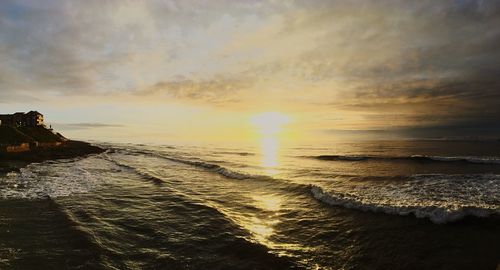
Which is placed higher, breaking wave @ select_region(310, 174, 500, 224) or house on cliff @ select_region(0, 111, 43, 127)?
house on cliff @ select_region(0, 111, 43, 127)

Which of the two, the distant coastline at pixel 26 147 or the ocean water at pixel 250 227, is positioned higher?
the distant coastline at pixel 26 147

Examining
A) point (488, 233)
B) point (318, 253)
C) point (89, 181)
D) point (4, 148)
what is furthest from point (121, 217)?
point (4, 148)

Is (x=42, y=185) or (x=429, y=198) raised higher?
(x=429, y=198)

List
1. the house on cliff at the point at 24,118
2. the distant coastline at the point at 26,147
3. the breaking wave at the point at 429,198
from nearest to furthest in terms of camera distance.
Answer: the breaking wave at the point at 429,198 → the distant coastline at the point at 26,147 → the house on cliff at the point at 24,118

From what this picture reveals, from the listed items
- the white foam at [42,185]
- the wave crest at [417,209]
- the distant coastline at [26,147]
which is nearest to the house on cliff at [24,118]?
the distant coastline at [26,147]

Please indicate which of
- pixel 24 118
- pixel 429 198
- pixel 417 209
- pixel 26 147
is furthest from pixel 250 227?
pixel 24 118

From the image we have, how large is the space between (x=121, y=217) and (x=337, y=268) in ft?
33.8

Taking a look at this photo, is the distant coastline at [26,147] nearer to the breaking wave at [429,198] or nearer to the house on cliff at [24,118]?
the house on cliff at [24,118]

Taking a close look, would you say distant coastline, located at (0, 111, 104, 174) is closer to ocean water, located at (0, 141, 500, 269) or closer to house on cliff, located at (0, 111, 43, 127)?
house on cliff, located at (0, 111, 43, 127)

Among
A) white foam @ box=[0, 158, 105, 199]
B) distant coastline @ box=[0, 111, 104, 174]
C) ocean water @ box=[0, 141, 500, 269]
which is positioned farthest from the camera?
distant coastline @ box=[0, 111, 104, 174]

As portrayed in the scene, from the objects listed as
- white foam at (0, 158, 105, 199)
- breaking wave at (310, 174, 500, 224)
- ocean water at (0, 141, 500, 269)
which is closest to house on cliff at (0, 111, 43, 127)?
white foam at (0, 158, 105, 199)

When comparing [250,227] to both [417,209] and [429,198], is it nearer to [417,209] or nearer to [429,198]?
[417,209]

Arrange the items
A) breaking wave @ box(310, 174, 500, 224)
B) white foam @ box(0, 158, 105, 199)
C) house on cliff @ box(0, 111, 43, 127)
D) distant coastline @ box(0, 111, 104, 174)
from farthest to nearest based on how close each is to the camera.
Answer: house on cliff @ box(0, 111, 43, 127), distant coastline @ box(0, 111, 104, 174), white foam @ box(0, 158, 105, 199), breaking wave @ box(310, 174, 500, 224)

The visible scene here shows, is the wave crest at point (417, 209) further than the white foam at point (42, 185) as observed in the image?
No
